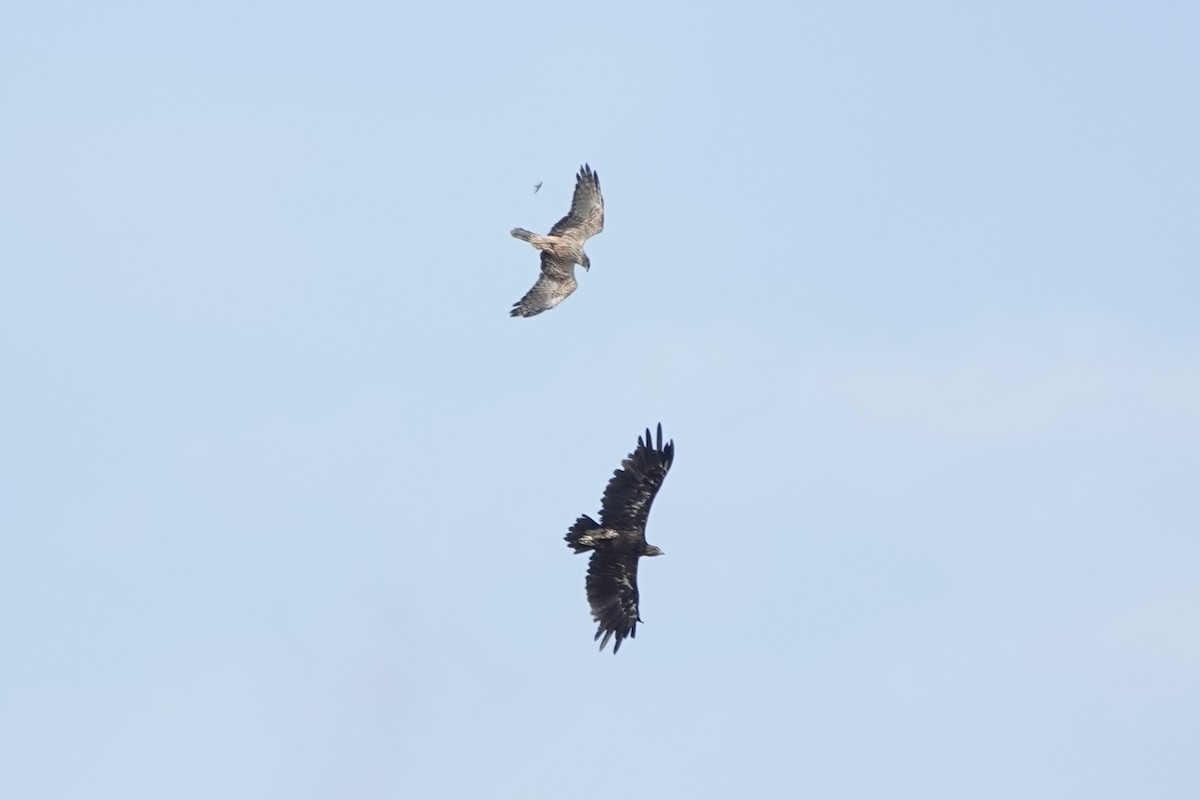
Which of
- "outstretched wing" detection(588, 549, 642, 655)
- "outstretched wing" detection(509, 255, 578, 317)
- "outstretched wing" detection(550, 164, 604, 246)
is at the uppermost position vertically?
"outstretched wing" detection(550, 164, 604, 246)

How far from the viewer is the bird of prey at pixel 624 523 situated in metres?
52.6

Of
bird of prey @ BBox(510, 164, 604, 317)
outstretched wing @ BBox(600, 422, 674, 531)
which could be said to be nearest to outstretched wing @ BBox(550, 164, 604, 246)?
bird of prey @ BBox(510, 164, 604, 317)

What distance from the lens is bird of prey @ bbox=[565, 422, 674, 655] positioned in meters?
52.6

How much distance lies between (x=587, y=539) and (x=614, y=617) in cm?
263

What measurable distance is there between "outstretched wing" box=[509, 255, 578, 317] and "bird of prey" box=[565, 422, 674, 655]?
33.9ft

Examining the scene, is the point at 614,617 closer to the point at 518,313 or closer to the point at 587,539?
the point at 587,539

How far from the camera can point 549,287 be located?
61.9m

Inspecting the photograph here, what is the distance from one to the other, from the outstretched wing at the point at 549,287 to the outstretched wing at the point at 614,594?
35.4 feet

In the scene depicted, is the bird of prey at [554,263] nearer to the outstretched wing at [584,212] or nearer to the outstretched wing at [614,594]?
the outstretched wing at [584,212]

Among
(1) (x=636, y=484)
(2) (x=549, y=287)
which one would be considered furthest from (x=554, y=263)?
(1) (x=636, y=484)

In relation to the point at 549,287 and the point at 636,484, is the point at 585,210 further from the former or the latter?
the point at 636,484

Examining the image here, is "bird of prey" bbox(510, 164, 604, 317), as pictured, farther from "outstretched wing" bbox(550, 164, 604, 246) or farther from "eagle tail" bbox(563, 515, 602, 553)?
"eagle tail" bbox(563, 515, 602, 553)

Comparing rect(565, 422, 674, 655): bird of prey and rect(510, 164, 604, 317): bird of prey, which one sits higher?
rect(510, 164, 604, 317): bird of prey

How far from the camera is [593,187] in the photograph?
6419cm
